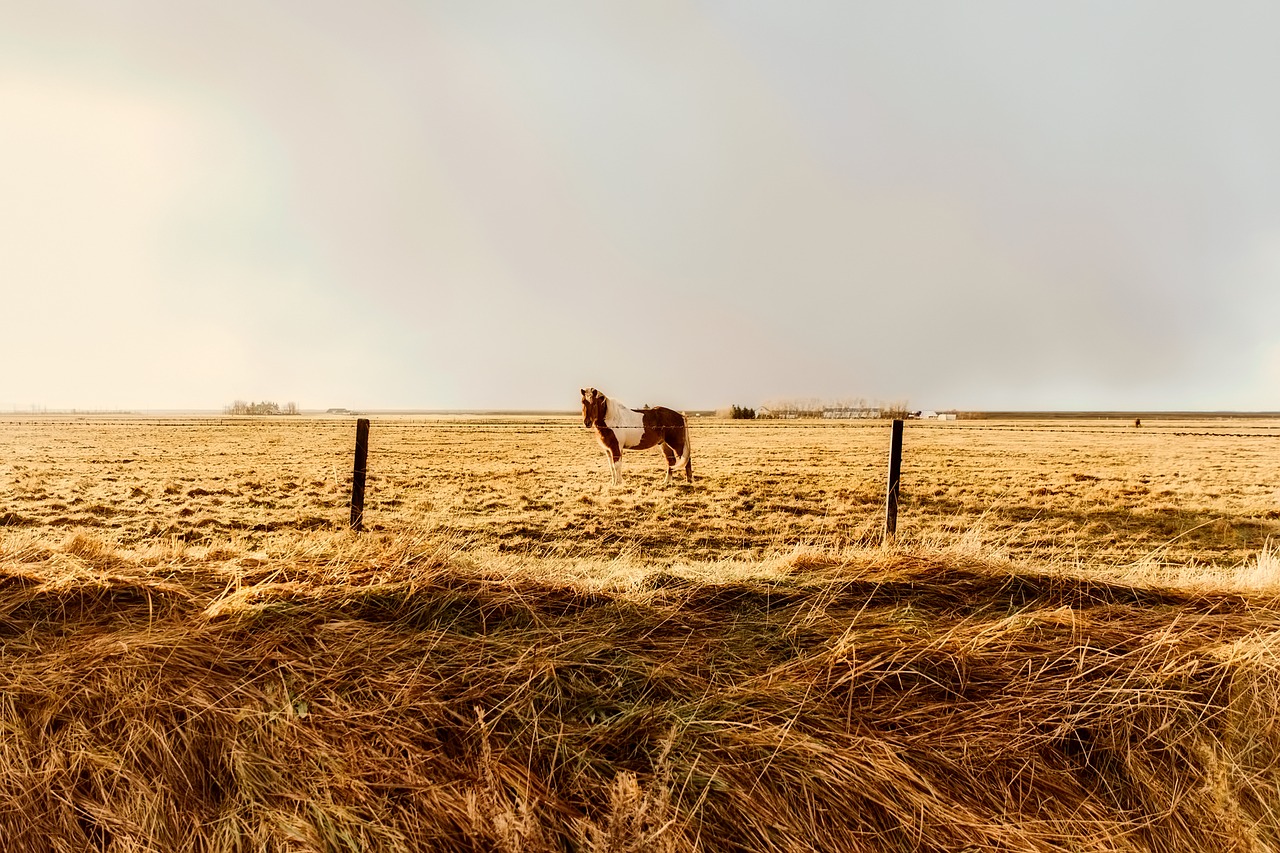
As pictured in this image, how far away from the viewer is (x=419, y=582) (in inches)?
123

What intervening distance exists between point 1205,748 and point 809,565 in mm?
1833

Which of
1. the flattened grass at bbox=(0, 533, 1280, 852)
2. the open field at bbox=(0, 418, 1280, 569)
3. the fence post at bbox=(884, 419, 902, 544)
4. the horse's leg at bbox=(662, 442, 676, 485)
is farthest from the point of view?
the horse's leg at bbox=(662, 442, 676, 485)

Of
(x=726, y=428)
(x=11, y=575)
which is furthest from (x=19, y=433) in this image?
(x=11, y=575)

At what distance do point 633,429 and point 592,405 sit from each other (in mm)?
1901

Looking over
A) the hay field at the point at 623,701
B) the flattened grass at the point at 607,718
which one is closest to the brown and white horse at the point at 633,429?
the hay field at the point at 623,701

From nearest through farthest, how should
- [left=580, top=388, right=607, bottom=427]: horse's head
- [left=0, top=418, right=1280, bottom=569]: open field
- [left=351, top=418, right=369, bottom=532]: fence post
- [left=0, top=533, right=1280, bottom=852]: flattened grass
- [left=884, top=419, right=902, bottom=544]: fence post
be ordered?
[left=0, top=533, right=1280, bottom=852]: flattened grass → [left=351, top=418, right=369, bottom=532]: fence post → [left=884, top=419, right=902, bottom=544]: fence post → [left=0, top=418, right=1280, bottom=569]: open field → [left=580, top=388, right=607, bottom=427]: horse's head

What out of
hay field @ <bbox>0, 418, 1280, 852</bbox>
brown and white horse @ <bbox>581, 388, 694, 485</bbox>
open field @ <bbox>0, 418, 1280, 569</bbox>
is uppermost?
brown and white horse @ <bbox>581, 388, 694, 485</bbox>

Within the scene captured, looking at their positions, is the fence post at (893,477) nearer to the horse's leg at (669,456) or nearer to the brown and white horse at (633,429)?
the brown and white horse at (633,429)

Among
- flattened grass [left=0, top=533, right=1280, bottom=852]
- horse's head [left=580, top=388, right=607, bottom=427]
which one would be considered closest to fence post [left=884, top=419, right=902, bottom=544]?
flattened grass [left=0, top=533, right=1280, bottom=852]

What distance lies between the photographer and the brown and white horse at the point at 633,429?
43.3 ft

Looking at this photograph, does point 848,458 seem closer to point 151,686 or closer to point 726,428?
point 726,428

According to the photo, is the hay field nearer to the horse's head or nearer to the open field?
the open field

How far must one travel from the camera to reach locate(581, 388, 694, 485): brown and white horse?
13188 mm

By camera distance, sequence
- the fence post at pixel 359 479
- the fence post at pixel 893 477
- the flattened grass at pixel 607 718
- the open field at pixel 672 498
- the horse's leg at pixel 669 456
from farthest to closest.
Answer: the horse's leg at pixel 669 456 → the open field at pixel 672 498 → the fence post at pixel 893 477 → the fence post at pixel 359 479 → the flattened grass at pixel 607 718
